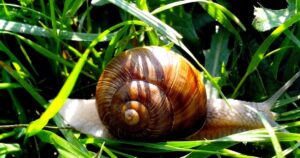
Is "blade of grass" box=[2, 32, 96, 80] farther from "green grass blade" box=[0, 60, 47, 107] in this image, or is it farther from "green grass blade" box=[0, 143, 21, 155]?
"green grass blade" box=[0, 143, 21, 155]

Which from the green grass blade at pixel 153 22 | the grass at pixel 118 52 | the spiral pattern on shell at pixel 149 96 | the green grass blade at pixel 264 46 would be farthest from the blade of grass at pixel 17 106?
the green grass blade at pixel 264 46

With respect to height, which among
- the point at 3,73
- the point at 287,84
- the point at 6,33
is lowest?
the point at 287,84

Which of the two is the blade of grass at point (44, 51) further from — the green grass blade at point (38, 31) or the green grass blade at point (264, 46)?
the green grass blade at point (264, 46)

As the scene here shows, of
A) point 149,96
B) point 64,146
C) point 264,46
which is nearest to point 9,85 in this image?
point 64,146

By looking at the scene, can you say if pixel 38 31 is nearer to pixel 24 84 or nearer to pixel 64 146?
pixel 24 84

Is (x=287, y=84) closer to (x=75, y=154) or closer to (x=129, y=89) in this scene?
(x=129, y=89)

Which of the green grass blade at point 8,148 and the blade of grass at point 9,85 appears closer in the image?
the green grass blade at point 8,148

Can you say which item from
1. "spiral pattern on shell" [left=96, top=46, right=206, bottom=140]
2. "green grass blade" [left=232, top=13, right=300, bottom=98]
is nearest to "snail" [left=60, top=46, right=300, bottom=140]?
"spiral pattern on shell" [left=96, top=46, right=206, bottom=140]

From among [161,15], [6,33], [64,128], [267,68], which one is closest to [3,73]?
[6,33]
